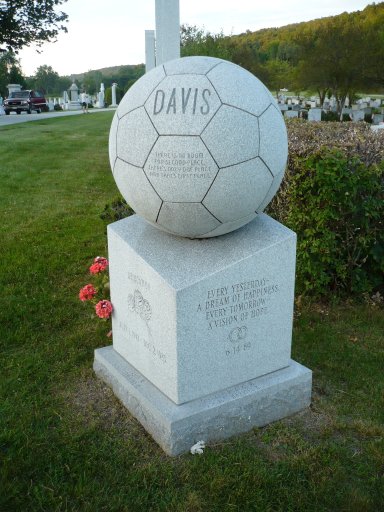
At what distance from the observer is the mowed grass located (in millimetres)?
2822

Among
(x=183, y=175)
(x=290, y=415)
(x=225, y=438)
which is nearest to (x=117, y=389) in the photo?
(x=225, y=438)

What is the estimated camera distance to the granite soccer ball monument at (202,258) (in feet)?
9.36

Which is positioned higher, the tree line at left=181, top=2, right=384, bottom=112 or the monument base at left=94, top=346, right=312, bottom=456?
the tree line at left=181, top=2, right=384, bottom=112

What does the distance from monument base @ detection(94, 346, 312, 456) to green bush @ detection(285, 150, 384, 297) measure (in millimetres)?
1745

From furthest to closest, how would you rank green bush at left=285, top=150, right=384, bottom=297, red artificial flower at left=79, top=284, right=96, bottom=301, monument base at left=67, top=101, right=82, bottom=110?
1. monument base at left=67, top=101, right=82, bottom=110
2. green bush at left=285, top=150, right=384, bottom=297
3. red artificial flower at left=79, top=284, right=96, bottom=301

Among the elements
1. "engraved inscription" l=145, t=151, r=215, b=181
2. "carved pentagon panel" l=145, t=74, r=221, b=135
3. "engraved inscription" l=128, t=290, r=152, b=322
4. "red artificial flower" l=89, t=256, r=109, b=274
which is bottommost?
"red artificial flower" l=89, t=256, r=109, b=274

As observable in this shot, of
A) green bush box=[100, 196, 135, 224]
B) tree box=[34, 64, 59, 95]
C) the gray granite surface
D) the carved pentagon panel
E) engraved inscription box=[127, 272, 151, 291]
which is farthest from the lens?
tree box=[34, 64, 59, 95]

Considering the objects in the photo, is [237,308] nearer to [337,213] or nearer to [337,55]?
[337,213]

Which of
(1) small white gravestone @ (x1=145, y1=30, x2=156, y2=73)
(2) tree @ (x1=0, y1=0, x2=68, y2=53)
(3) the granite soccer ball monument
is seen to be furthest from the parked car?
(3) the granite soccer ball monument

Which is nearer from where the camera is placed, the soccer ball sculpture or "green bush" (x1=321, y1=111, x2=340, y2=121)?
the soccer ball sculpture

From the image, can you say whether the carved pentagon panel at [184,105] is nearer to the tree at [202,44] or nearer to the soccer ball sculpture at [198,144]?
the soccer ball sculpture at [198,144]

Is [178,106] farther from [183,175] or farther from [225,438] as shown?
[225,438]

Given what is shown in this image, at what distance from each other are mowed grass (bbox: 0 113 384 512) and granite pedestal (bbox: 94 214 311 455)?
166 millimetres

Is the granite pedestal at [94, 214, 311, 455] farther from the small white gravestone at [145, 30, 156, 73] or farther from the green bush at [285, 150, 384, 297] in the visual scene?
the small white gravestone at [145, 30, 156, 73]
